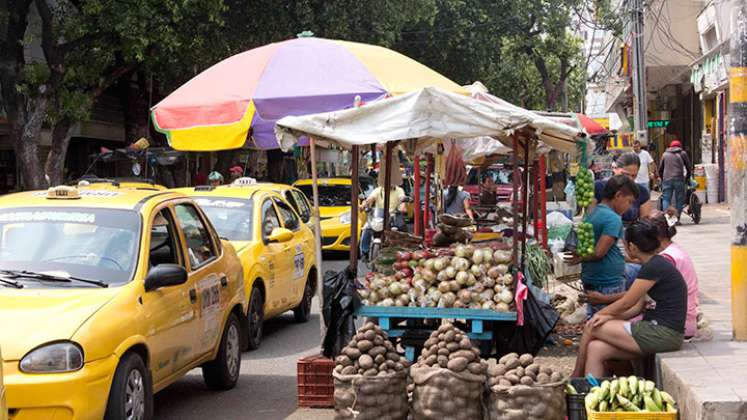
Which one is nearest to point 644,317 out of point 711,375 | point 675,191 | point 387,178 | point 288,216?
point 711,375

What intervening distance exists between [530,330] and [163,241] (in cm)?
300

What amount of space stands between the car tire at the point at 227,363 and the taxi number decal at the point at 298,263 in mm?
3237

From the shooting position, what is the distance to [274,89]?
9.30 meters

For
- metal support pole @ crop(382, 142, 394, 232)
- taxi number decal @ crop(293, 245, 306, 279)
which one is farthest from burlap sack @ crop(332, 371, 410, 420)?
taxi number decal @ crop(293, 245, 306, 279)

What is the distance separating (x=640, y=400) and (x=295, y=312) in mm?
7134

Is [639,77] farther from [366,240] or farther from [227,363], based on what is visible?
[227,363]

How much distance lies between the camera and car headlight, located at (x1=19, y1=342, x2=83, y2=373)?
221 inches

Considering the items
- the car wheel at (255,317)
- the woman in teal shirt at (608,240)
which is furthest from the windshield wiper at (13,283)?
the woman in teal shirt at (608,240)

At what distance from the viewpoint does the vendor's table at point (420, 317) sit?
761 cm

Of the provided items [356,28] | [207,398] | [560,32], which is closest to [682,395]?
[207,398]

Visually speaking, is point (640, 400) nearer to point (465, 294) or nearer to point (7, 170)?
point (465, 294)

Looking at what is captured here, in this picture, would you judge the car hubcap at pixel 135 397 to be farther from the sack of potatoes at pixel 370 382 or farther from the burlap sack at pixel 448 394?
the burlap sack at pixel 448 394

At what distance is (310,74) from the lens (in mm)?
9367

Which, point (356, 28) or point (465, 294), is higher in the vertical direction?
point (356, 28)
